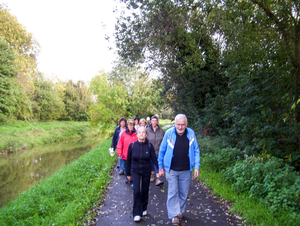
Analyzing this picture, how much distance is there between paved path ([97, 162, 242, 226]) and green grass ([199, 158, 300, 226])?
226 millimetres

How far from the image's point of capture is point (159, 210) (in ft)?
16.9

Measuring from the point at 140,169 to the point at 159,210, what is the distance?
3.93ft

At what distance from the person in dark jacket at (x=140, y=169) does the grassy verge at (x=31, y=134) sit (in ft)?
66.4

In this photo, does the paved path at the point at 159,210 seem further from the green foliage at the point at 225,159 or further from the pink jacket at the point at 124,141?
the pink jacket at the point at 124,141

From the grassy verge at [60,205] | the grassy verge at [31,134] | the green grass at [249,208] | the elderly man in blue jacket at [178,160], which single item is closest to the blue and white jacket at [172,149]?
the elderly man in blue jacket at [178,160]

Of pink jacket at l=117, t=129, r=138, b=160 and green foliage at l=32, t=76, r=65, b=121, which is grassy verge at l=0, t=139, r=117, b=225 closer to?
pink jacket at l=117, t=129, r=138, b=160

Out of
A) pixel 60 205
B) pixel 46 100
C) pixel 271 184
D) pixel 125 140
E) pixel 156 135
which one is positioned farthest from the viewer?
pixel 46 100

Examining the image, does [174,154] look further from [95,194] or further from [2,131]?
[2,131]

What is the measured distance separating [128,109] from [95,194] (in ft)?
76.7

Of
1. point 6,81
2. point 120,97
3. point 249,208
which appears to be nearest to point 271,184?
point 249,208

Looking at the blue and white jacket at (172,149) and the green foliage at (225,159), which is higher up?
the blue and white jacket at (172,149)

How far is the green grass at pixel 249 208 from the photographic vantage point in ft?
12.3

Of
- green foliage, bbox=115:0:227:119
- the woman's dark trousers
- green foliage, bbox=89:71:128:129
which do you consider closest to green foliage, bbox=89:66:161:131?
green foliage, bbox=89:71:128:129

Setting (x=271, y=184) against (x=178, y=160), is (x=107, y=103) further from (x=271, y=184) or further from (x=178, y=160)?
(x=271, y=184)
